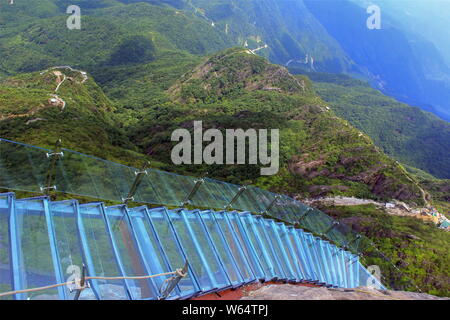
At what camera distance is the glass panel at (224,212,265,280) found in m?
7.67

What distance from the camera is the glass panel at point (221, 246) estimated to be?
6.99 meters

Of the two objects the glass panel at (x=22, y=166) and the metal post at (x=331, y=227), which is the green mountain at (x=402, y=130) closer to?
the metal post at (x=331, y=227)

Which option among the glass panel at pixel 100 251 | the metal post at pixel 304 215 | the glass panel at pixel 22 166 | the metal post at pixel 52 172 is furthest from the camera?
the metal post at pixel 304 215

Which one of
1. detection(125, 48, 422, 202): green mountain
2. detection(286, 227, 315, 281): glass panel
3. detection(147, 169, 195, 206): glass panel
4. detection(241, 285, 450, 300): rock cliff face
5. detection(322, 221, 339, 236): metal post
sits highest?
detection(125, 48, 422, 202): green mountain

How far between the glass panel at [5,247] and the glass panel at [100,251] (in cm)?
108

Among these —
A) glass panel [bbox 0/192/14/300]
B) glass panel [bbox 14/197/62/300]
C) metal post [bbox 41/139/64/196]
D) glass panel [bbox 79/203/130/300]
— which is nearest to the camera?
glass panel [bbox 0/192/14/300]

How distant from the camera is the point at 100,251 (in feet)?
18.8

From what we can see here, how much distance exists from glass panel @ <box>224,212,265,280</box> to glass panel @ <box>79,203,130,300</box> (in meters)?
3.26

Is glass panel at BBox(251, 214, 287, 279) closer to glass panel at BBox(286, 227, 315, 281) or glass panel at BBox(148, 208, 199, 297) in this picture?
glass panel at BBox(286, 227, 315, 281)

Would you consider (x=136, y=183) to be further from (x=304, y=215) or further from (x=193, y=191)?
(x=304, y=215)

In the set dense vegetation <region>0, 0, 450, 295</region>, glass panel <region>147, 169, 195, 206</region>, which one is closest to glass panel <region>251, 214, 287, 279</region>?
glass panel <region>147, 169, 195, 206</region>

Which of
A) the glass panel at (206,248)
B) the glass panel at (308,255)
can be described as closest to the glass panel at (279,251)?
the glass panel at (308,255)
